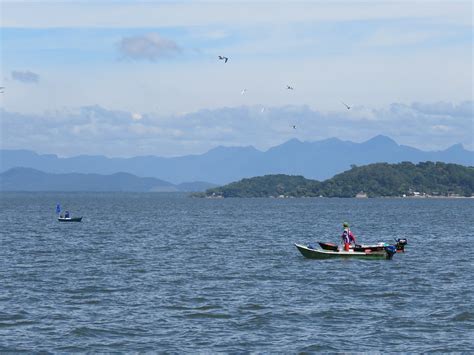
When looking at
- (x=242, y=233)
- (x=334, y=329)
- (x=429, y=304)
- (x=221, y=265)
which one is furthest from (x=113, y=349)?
(x=242, y=233)

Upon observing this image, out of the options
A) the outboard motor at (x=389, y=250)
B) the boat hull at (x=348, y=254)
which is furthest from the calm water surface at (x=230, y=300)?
the outboard motor at (x=389, y=250)

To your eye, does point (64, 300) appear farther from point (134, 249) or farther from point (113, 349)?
point (134, 249)

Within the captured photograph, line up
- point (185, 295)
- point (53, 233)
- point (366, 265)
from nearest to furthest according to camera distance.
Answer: point (185, 295) → point (366, 265) → point (53, 233)

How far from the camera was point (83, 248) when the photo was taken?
80438 millimetres

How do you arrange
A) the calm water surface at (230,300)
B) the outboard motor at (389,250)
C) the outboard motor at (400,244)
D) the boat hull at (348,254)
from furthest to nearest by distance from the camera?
1. the outboard motor at (400,244)
2. the outboard motor at (389,250)
3. the boat hull at (348,254)
4. the calm water surface at (230,300)

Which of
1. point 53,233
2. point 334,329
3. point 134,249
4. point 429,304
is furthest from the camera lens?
point 53,233

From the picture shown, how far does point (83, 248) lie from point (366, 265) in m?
30.3

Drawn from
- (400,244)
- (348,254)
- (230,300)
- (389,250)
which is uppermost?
(400,244)

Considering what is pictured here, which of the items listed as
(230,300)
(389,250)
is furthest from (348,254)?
(230,300)

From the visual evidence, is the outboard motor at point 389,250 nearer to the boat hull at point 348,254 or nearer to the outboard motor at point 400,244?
the boat hull at point 348,254

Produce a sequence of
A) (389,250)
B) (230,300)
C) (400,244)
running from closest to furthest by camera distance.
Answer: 1. (230,300)
2. (389,250)
3. (400,244)

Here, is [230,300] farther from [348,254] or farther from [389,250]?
[389,250]

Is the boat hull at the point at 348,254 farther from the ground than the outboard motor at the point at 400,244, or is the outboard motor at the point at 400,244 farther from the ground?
the outboard motor at the point at 400,244

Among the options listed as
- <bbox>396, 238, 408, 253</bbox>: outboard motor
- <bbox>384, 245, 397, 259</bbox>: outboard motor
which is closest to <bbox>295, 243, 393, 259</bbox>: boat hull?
<bbox>384, 245, 397, 259</bbox>: outboard motor
